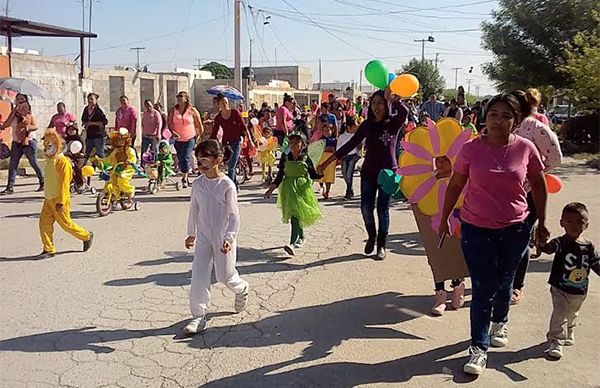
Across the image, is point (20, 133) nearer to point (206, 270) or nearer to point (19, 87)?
point (19, 87)

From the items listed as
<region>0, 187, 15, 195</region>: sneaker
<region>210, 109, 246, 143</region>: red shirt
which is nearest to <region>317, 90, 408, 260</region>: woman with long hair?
<region>210, 109, 246, 143</region>: red shirt

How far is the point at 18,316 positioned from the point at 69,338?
0.76 m

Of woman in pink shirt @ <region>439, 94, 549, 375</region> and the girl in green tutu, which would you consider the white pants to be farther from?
the girl in green tutu

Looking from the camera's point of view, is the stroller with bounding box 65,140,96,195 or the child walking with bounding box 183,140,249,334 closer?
the child walking with bounding box 183,140,249,334

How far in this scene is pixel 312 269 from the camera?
6.66 meters

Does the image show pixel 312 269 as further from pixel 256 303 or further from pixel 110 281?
pixel 110 281

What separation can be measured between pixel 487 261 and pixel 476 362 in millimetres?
667

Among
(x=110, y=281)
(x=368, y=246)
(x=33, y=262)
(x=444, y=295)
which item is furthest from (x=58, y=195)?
(x=444, y=295)

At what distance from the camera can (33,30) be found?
80.9ft

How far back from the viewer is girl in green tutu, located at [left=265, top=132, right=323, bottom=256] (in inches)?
282

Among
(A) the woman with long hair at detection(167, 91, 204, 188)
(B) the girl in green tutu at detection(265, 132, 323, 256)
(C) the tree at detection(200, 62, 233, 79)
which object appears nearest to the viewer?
(B) the girl in green tutu at detection(265, 132, 323, 256)

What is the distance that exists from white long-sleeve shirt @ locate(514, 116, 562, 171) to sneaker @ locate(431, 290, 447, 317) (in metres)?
1.37

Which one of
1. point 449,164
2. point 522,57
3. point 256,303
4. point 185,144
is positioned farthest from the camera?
point 522,57

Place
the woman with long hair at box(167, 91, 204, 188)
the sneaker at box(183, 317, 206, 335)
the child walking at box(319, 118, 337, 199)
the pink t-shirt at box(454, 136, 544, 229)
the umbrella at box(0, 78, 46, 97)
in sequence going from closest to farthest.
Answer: the pink t-shirt at box(454, 136, 544, 229) → the sneaker at box(183, 317, 206, 335) → the child walking at box(319, 118, 337, 199) → the woman with long hair at box(167, 91, 204, 188) → the umbrella at box(0, 78, 46, 97)
